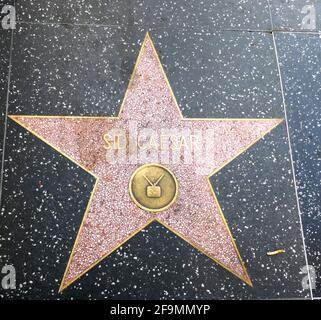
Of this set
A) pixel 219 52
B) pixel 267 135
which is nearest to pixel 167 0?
pixel 219 52

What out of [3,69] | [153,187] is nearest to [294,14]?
[153,187]

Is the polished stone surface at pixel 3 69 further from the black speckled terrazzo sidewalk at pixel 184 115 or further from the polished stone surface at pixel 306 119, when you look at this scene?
the polished stone surface at pixel 306 119

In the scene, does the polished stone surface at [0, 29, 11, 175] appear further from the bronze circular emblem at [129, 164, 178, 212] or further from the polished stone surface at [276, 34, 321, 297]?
the polished stone surface at [276, 34, 321, 297]

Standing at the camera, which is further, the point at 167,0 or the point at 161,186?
the point at 167,0

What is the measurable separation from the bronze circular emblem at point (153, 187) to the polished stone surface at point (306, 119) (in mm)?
536

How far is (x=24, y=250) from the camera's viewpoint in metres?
1.46

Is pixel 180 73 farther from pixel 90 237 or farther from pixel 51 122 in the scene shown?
pixel 90 237

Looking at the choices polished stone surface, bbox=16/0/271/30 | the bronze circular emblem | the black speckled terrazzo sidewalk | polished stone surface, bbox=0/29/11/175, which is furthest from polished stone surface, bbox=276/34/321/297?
polished stone surface, bbox=0/29/11/175

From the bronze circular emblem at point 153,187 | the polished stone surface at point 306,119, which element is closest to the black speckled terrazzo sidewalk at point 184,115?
the polished stone surface at point 306,119

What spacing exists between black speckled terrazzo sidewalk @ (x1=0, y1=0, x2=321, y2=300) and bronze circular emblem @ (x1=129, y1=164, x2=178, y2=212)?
0.11 metres

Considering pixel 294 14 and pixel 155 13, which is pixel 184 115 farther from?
pixel 294 14

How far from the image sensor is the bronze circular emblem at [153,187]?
1546 millimetres

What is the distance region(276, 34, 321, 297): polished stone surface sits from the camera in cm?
161

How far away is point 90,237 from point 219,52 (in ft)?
3.21
